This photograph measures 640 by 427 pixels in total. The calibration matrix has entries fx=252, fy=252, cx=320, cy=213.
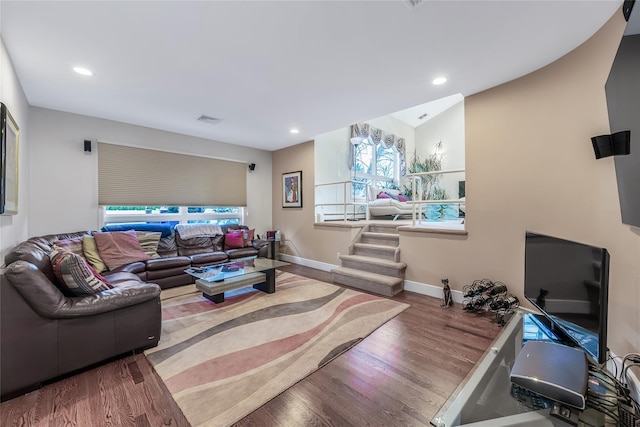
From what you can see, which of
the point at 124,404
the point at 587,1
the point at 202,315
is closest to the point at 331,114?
the point at 587,1

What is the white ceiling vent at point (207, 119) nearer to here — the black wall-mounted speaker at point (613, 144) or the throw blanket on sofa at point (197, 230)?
the throw blanket on sofa at point (197, 230)

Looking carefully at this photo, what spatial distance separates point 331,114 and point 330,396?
11.2 feet

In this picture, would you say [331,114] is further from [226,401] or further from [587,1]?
[226,401]

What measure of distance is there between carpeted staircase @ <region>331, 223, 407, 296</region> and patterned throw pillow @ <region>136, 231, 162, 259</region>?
2848mm

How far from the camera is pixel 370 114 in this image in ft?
12.5

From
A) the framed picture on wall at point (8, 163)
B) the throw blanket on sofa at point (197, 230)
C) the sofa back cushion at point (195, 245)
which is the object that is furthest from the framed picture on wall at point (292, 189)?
the framed picture on wall at point (8, 163)

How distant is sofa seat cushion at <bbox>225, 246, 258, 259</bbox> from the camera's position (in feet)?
14.9

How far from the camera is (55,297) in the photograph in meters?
1.74

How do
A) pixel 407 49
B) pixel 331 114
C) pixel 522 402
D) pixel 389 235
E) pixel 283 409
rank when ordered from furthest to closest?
pixel 389 235
pixel 331 114
pixel 407 49
pixel 283 409
pixel 522 402

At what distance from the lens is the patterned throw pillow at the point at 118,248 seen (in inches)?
132

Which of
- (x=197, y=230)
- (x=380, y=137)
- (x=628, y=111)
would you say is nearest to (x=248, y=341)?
(x=197, y=230)

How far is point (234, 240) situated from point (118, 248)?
1.76 meters

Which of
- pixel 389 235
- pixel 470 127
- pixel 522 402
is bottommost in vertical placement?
pixel 522 402

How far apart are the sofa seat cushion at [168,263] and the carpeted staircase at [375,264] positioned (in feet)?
7.61
